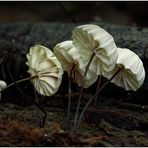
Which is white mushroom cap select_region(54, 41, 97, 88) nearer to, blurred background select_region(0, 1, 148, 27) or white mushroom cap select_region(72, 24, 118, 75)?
white mushroom cap select_region(72, 24, 118, 75)

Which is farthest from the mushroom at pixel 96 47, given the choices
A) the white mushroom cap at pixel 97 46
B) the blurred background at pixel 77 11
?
the blurred background at pixel 77 11

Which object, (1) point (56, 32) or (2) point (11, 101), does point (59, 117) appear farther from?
(1) point (56, 32)

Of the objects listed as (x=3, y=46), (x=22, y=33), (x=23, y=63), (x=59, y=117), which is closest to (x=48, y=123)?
(x=59, y=117)

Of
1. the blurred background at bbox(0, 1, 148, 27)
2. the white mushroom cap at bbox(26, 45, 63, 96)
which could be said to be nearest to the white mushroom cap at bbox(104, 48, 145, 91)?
the white mushroom cap at bbox(26, 45, 63, 96)

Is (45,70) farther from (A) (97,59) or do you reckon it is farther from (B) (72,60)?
(A) (97,59)

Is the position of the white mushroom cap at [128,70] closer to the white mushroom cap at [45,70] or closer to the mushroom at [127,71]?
the mushroom at [127,71]

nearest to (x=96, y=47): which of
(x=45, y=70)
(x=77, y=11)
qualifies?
(x=45, y=70)
